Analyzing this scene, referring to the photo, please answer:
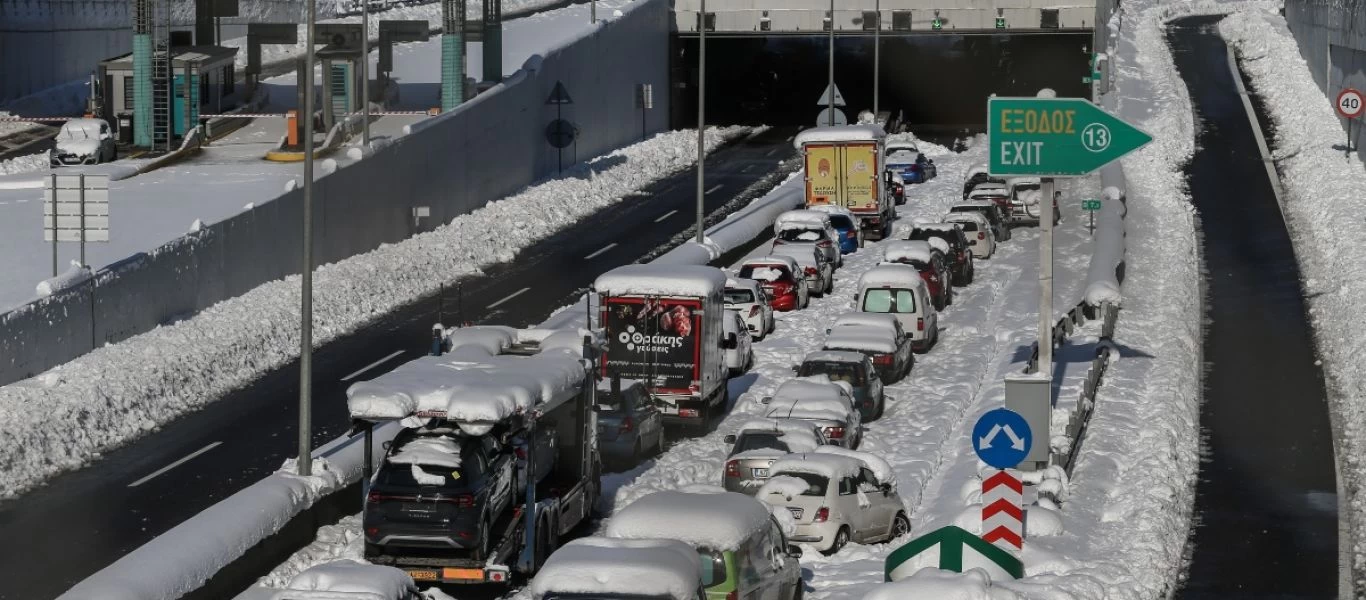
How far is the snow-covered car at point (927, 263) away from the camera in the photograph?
155ft

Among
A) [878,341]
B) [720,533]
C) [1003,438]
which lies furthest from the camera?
[878,341]

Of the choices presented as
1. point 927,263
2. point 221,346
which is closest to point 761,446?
point 221,346

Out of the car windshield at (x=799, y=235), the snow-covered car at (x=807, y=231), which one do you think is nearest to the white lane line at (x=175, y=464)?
the snow-covered car at (x=807, y=231)

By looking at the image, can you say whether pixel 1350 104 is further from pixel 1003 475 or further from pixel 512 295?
pixel 1003 475

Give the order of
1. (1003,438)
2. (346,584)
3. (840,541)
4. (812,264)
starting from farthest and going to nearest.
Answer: (812,264) < (840,541) < (1003,438) < (346,584)

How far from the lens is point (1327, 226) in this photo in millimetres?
56656

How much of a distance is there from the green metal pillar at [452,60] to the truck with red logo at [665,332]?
28348 millimetres

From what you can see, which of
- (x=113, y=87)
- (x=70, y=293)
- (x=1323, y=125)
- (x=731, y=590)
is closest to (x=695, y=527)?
(x=731, y=590)

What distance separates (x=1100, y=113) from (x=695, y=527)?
12289 millimetres

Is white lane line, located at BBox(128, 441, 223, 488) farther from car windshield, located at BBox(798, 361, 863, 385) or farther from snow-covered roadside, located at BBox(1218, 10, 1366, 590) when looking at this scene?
snow-covered roadside, located at BBox(1218, 10, 1366, 590)

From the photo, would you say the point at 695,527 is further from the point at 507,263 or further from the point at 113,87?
the point at 113,87

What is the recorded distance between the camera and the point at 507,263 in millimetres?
54750

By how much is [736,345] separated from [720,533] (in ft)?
59.5

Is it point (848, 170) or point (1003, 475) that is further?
point (848, 170)
